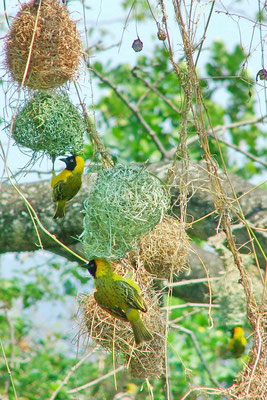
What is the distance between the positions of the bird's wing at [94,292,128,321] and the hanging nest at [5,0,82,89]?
923 millimetres

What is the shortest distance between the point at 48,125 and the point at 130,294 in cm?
79

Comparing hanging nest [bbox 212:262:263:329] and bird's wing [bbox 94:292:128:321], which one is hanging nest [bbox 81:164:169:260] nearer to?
bird's wing [bbox 94:292:128:321]

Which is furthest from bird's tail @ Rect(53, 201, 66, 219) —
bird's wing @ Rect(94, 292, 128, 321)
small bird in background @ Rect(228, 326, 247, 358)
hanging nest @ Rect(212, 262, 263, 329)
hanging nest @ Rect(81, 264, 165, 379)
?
small bird in background @ Rect(228, 326, 247, 358)

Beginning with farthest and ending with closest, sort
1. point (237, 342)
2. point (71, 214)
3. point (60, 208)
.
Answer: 1. point (237, 342)
2. point (71, 214)
3. point (60, 208)

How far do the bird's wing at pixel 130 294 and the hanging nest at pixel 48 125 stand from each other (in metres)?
0.64

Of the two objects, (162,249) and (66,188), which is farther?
(66,188)

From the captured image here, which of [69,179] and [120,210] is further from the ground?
[69,179]

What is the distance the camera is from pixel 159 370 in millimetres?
2734

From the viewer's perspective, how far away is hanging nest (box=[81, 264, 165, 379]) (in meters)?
2.69

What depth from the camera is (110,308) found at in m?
2.57

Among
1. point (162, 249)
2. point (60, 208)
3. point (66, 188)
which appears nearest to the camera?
point (162, 249)

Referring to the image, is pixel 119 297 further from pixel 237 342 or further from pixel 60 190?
pixel 237 342

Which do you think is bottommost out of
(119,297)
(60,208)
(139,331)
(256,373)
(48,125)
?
(256,373)

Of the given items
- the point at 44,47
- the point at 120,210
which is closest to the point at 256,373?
the point at 120,210
